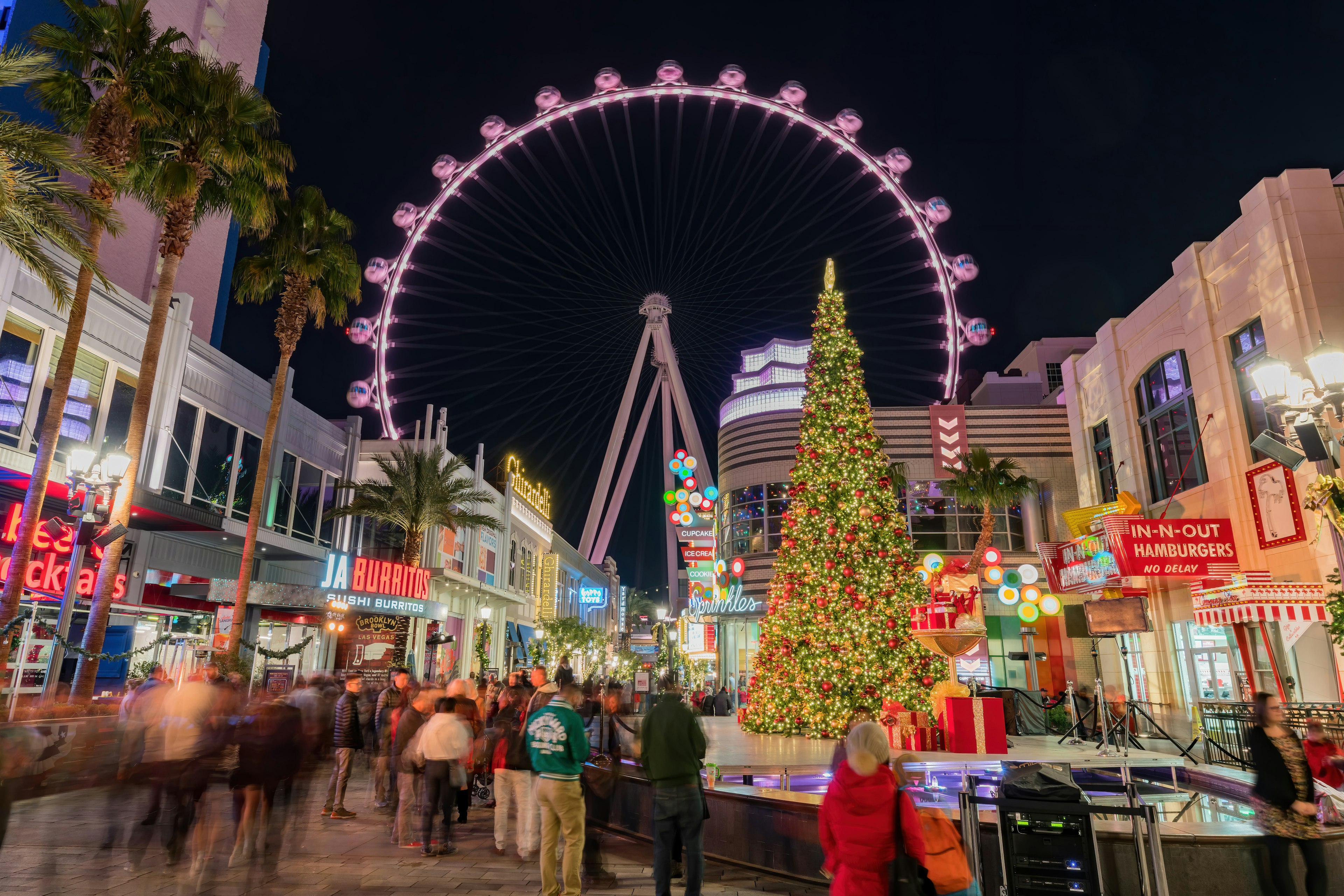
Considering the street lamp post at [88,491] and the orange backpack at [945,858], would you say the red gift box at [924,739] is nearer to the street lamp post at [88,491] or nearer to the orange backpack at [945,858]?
the orange backpack at [945,858]

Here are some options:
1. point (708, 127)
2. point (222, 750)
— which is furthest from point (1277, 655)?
point (708, 127)

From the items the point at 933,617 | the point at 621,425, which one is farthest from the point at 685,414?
the point at 933,617

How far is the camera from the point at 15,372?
757 inches

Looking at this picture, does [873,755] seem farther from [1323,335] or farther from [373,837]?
[1323,335]

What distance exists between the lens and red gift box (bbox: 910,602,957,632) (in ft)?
61.0

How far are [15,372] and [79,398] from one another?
6.51 feet

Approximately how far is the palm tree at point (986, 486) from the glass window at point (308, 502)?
84.1ft

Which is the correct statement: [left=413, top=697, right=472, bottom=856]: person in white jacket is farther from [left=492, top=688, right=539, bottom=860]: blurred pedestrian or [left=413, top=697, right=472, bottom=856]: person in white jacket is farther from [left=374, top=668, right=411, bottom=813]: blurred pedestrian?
[left=374, top=668, right=411, bottom=813]: blurred pedestrian

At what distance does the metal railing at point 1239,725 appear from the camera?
13.8 m

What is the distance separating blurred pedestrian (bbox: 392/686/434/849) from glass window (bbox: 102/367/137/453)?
1604 cm

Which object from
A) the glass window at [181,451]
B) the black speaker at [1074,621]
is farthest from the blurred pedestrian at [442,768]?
the black speaker at [1074,621]

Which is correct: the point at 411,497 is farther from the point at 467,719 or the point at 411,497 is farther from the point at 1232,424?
the point at 1232,424

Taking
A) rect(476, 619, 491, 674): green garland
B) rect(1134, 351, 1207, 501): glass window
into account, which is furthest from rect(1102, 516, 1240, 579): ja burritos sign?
rect(476, 619, 491, 674): green garland

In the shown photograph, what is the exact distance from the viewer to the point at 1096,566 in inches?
932
